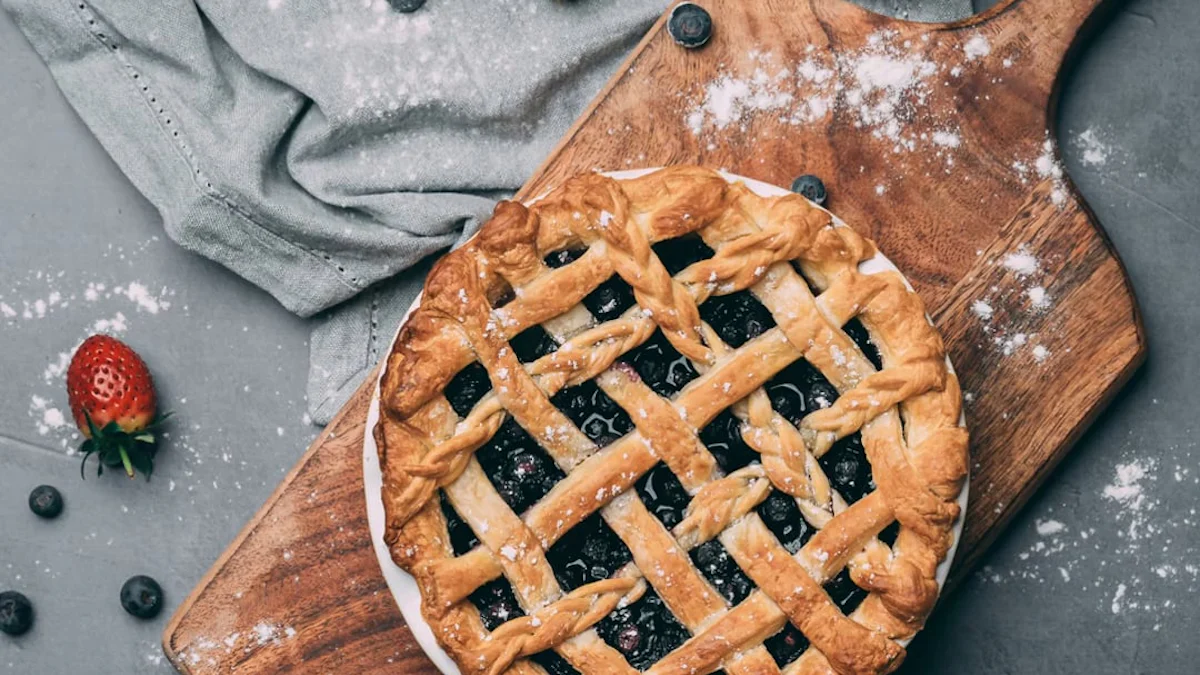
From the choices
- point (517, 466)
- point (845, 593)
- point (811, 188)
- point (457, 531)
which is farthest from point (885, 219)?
point (457, 531)

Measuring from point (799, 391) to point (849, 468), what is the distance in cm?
12

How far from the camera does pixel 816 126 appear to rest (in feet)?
6.23

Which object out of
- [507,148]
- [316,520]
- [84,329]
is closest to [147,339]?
[84,329]

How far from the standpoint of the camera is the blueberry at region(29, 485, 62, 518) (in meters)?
2.14

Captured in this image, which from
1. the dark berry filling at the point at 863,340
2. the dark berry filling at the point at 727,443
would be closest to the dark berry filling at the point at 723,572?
the dark berry filling at the point at 727,443

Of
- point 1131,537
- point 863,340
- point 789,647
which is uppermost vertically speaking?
point 863,340

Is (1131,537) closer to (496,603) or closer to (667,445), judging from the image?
(667,445)

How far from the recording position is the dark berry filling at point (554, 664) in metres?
1.64

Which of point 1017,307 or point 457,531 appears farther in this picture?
point 1017,307

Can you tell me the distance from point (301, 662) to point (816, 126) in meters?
1.11

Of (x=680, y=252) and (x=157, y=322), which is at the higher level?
(x=157, y=322)

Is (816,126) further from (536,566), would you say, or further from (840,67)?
(536,566)

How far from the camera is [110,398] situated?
6.78 feet

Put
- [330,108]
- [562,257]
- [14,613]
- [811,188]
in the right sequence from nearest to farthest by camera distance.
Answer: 1. [562,257]
2. [811,188]
3. [330,108]
4. [14,613]
